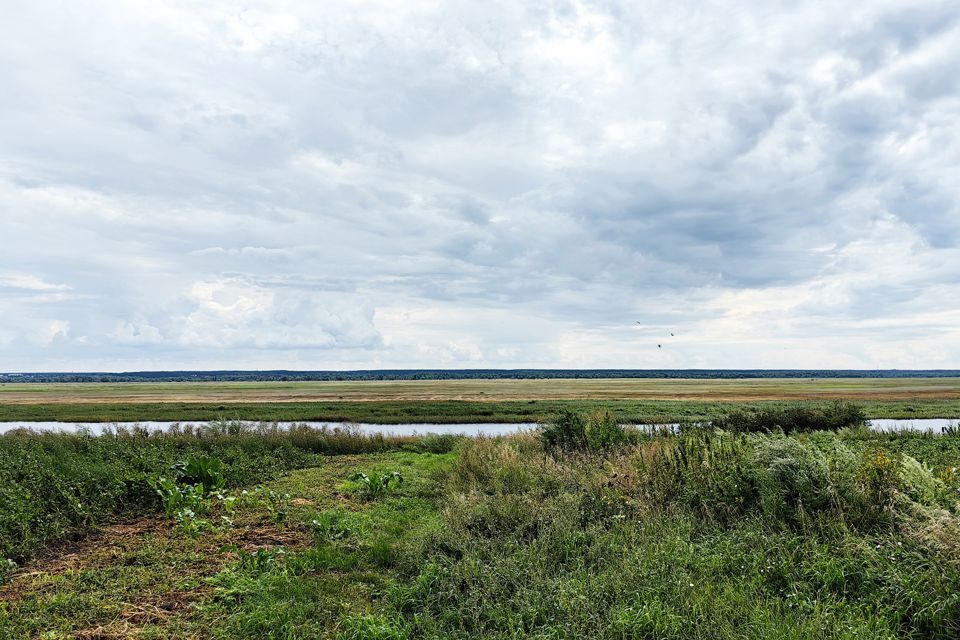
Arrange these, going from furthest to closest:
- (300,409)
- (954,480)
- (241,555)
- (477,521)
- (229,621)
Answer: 1. (300,409)
2. (477,521)
3. (954,480)
4. (241,555)
5. (229,621)

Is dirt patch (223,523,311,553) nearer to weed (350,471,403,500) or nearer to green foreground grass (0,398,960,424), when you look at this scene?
weed (350,471,403,500)

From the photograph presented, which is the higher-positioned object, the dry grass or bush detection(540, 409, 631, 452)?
bush detection(540, 409, 631, 452)

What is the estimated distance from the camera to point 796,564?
6.46 metres

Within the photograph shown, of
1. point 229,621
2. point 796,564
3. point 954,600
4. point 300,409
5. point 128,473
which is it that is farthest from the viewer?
point 300,409

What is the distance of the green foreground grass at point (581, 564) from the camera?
5.52 meters

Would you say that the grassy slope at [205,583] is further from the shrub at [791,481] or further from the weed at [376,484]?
the shrub at [791,481]

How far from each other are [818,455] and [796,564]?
2.84 m

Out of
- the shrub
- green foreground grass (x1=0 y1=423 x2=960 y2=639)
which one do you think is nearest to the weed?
green foreground grass (x1=0 y1=423 x2=960 y2=639)

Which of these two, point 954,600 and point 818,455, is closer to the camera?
point 954,600

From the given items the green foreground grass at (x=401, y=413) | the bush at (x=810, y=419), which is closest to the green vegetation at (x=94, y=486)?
the bush at (x=810, y=419)

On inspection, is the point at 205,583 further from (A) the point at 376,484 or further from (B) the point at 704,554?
(B) the point at 704,554

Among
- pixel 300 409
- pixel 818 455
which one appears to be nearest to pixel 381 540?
pixel 818 455

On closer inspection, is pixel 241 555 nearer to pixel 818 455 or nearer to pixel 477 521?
pixel 477 521

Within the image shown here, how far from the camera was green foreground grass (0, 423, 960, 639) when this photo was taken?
18.1 ft
